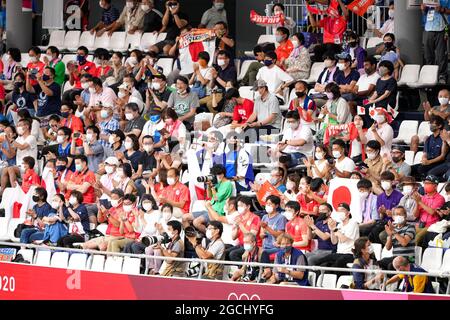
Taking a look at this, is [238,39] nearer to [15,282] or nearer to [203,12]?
A: [203,12]

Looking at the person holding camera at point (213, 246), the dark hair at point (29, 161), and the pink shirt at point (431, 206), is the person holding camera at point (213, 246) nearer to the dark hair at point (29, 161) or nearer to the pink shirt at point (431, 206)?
the pink shirt at point (431, 206)

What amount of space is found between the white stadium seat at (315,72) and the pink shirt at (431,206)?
4.40m

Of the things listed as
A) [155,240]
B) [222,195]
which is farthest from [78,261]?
[222,195]

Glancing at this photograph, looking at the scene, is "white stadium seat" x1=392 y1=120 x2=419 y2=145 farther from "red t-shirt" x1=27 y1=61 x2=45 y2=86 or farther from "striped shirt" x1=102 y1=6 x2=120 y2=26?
Result: "striped shirt" x1=102 y1=6 x2=120 y2=26

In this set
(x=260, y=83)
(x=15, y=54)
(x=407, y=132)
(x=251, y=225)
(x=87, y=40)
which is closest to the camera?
(x=251, y=225)

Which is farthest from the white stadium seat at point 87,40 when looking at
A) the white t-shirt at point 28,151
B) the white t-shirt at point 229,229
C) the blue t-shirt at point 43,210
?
the white t-shirt at point 229,229

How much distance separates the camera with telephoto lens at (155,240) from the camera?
17.7 meters

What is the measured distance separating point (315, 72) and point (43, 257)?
5182 millimetres

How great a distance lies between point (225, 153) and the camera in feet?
62.7

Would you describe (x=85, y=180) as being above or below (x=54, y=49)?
below

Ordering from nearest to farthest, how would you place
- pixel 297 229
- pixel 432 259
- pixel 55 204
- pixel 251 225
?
pixel 432 259 → pixel 297 229 → pixel 251 225 → pixel 55 204

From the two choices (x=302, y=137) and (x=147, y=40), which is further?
(x=147, y=40)

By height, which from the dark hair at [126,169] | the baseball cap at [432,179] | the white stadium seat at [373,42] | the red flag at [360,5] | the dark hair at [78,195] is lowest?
the dark hair at [78,195]

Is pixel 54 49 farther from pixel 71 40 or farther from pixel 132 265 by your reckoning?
pixel 132 265
